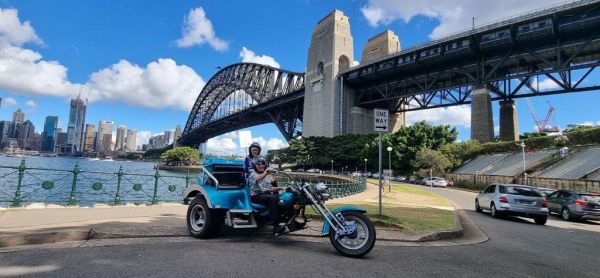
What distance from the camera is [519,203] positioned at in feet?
45.8

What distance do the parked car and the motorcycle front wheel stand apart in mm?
14287

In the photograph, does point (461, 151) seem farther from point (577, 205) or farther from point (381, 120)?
point (381, 120)

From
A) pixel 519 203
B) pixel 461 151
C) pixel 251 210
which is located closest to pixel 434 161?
pixel 461 151

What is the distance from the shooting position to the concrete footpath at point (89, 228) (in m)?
6.25

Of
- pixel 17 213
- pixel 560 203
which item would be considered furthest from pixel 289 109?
pixel 17 213

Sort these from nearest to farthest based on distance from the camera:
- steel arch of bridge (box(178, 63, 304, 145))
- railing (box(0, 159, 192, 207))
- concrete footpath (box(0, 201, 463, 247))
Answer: concrete footpath (box(0, 201, 463, 247)) → railing (box(0, 159, 192, 207)) → steel arch of bridge (box(178, 63, 304, 145))

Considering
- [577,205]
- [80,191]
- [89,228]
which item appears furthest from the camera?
[80,191]

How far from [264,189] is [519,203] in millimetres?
11553

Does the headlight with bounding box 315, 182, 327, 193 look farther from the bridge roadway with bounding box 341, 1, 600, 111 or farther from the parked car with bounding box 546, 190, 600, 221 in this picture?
the bridge roadway with bounding box 341, 1, 600, 111

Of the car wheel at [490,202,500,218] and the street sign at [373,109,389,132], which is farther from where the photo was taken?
the car wheel at [490,202,500,218]

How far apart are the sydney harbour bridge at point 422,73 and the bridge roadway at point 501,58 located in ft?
0.43

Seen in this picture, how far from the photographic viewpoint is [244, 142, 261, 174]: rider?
22.6 ft

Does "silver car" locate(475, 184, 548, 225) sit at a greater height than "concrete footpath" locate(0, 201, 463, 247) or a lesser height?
greater

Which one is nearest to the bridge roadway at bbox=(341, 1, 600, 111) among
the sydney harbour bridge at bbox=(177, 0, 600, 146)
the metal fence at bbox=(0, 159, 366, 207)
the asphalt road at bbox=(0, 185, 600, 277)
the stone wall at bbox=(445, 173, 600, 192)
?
the sydney harbour bridge at bbox=(177, 0, 600, 146)
